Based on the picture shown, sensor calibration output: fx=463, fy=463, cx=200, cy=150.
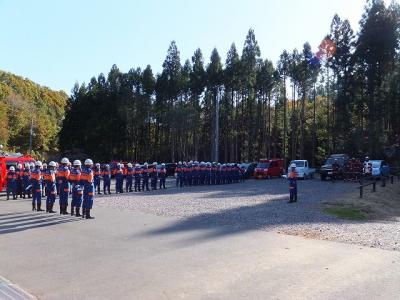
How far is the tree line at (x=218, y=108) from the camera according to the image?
62000 millimetres

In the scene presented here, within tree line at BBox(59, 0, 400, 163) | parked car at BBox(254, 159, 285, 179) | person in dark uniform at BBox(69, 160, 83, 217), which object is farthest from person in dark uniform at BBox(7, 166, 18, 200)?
tree line at BBox(59, 0, 400, 163)

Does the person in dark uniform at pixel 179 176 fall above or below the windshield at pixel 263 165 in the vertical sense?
below

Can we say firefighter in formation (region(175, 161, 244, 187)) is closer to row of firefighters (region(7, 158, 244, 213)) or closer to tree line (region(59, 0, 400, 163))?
row of firefighters (region(7, 158, 244, 213))

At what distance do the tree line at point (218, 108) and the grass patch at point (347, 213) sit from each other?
118ft

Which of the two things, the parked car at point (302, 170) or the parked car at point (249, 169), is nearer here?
the parked car at point (302, 170)

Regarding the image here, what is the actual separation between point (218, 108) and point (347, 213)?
3984 cm

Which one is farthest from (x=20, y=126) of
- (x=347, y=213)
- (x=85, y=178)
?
(x=347, y=213)

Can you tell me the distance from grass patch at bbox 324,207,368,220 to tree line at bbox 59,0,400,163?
3582 centimetres

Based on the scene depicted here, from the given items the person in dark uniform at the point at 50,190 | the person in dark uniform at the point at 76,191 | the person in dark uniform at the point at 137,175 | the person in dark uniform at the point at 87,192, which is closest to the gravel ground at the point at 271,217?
the person in dark uniform at the point at 87,192

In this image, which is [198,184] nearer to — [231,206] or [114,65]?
[231,206]

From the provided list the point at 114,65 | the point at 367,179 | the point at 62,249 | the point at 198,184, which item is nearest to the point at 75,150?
the point at 114,65

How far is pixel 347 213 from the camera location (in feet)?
61.1

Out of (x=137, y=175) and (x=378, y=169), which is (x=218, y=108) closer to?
(x=378, y=169)

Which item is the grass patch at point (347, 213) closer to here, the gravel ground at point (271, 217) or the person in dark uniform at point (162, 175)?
the gravel ground at point (271, 217)
